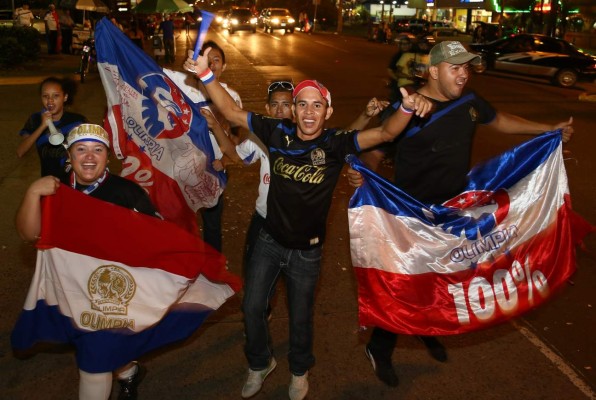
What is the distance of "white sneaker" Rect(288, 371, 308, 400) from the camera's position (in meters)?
3.79

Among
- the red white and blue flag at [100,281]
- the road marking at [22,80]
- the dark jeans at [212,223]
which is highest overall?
the red white and blue flag at [100,281]

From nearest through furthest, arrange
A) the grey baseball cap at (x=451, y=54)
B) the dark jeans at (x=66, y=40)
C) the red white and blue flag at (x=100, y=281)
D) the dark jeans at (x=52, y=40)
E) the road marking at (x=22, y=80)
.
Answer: the red white and blue flag at (x=100, y=281) → the grey baseball cap at (x=451, y=54) → the road marking at (x=22, y=80) → the dark jeans at (x=52, y=40) → the dark jeans at (x=66, y=40)

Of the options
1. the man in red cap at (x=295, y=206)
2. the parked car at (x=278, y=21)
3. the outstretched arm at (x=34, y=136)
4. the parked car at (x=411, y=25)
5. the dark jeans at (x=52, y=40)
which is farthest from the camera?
the parked car at (x=278, y=21)

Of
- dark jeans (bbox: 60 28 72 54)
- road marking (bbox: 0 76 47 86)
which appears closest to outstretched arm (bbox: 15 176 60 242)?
road marking (bbox: 0 76 47 86)

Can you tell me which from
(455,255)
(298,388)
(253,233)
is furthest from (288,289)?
(455,255)

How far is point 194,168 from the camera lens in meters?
4.82

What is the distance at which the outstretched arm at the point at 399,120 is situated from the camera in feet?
10.3

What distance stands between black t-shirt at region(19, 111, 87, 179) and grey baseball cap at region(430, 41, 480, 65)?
8.56 ft

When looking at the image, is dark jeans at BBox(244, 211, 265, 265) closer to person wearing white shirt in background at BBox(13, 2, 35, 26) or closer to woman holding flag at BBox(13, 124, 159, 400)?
woman holding flag at BBox(13, 124, 159, 400)

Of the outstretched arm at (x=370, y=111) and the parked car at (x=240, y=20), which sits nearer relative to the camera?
the outstretched arm at (x=370, y=111)

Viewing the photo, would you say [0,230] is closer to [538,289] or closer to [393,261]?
[393,261]

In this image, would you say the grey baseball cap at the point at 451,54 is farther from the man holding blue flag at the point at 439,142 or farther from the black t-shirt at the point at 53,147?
the black t-shirt at the point at 53,147

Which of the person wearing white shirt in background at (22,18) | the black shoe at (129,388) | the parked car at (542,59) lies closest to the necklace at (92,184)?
the black shoe at (129,388)

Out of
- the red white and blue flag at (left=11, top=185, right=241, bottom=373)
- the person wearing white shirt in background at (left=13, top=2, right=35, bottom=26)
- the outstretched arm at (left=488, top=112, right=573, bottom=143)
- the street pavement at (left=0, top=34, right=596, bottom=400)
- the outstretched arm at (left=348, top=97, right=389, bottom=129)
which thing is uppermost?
the outstretched arm at (left=348, top=97, right=389, bottom=129)
